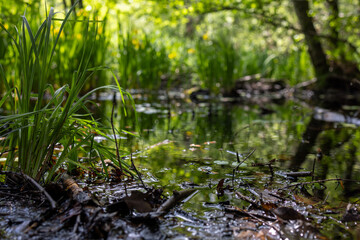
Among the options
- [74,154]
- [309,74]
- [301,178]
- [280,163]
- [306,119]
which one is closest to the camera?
[74,154]

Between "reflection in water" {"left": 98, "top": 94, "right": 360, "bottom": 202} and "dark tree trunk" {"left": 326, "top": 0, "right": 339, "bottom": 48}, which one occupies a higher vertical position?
"dark tree trunk" {"left": 326, "top": 0, "right": 339, "bottom": 48}

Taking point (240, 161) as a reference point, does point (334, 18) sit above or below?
above

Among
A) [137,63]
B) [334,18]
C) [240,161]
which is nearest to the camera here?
[240,161]

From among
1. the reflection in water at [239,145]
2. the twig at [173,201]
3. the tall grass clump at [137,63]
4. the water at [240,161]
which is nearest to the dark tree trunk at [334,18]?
the reflection in water at [239,145]

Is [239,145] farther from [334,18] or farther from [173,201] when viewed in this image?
[334,18]

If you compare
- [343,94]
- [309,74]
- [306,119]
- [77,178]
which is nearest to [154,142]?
[77,178]

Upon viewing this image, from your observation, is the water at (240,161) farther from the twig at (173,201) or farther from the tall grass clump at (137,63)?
the tall grass clump at (137,63)

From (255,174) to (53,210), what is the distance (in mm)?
957

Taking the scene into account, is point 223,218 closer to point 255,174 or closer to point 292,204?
point 292,204

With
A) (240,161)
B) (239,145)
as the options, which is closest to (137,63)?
(239,145)

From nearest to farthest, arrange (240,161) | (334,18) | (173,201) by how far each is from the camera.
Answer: (173,201), (240,161), (334,18)

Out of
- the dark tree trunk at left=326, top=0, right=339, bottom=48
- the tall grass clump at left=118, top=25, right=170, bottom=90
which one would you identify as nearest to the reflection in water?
the tall grass clump at left=118, top=25, right=170, bottom=90

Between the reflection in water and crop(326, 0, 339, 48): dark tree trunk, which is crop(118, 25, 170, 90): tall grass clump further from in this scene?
crop(326, 0, 339, 48): dark tree trunk

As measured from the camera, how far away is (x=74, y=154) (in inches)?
54.6
